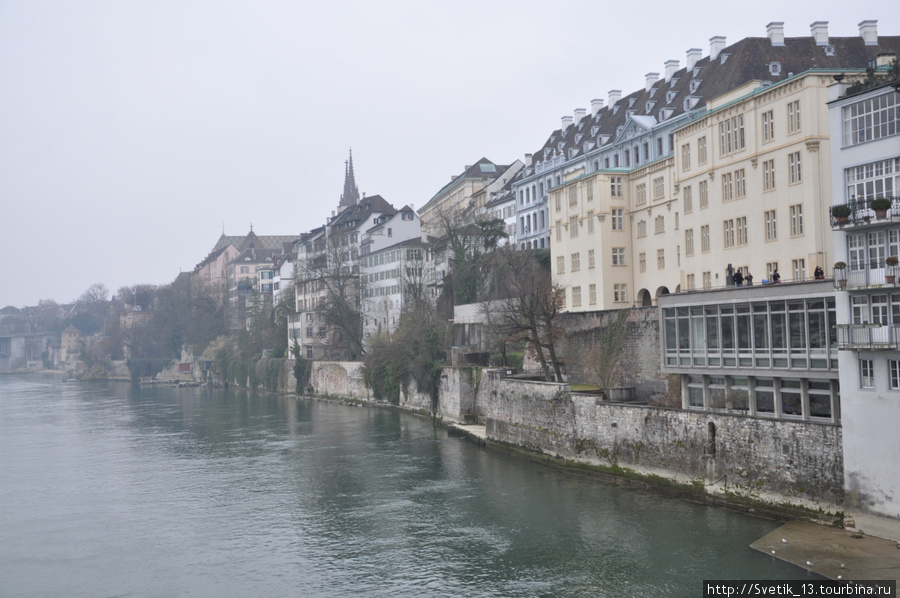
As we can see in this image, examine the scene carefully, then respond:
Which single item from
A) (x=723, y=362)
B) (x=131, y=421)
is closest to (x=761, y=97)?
(x=723, y=362)

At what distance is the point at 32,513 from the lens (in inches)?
1215

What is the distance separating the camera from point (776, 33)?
4500cm

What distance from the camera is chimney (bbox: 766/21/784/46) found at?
1769 inches

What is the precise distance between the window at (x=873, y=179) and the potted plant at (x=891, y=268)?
1.75 m

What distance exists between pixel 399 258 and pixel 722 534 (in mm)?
55842

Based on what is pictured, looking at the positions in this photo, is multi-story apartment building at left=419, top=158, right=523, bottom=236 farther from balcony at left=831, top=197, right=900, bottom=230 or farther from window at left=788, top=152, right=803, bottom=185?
balcony at left=831, top=197, right=900, bottom=230

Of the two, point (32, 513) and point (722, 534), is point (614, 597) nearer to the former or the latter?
point (722, 534)

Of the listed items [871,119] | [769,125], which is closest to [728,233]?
Result: [769,125]

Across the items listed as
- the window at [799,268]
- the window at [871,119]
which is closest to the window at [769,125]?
the window at [799,268]

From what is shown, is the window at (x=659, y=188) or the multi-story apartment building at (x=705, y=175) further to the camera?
the window at (x=659, y=188)

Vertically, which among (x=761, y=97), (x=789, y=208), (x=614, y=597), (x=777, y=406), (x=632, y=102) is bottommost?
(x=614, y=597)

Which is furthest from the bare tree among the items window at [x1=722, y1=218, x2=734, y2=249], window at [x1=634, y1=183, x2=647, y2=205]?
window at [x1=722, y1=218, x2=734, y2=249]

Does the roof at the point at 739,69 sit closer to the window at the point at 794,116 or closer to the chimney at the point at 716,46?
the chimney at the point at 716,46

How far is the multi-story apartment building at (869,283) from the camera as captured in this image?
69.3ft
